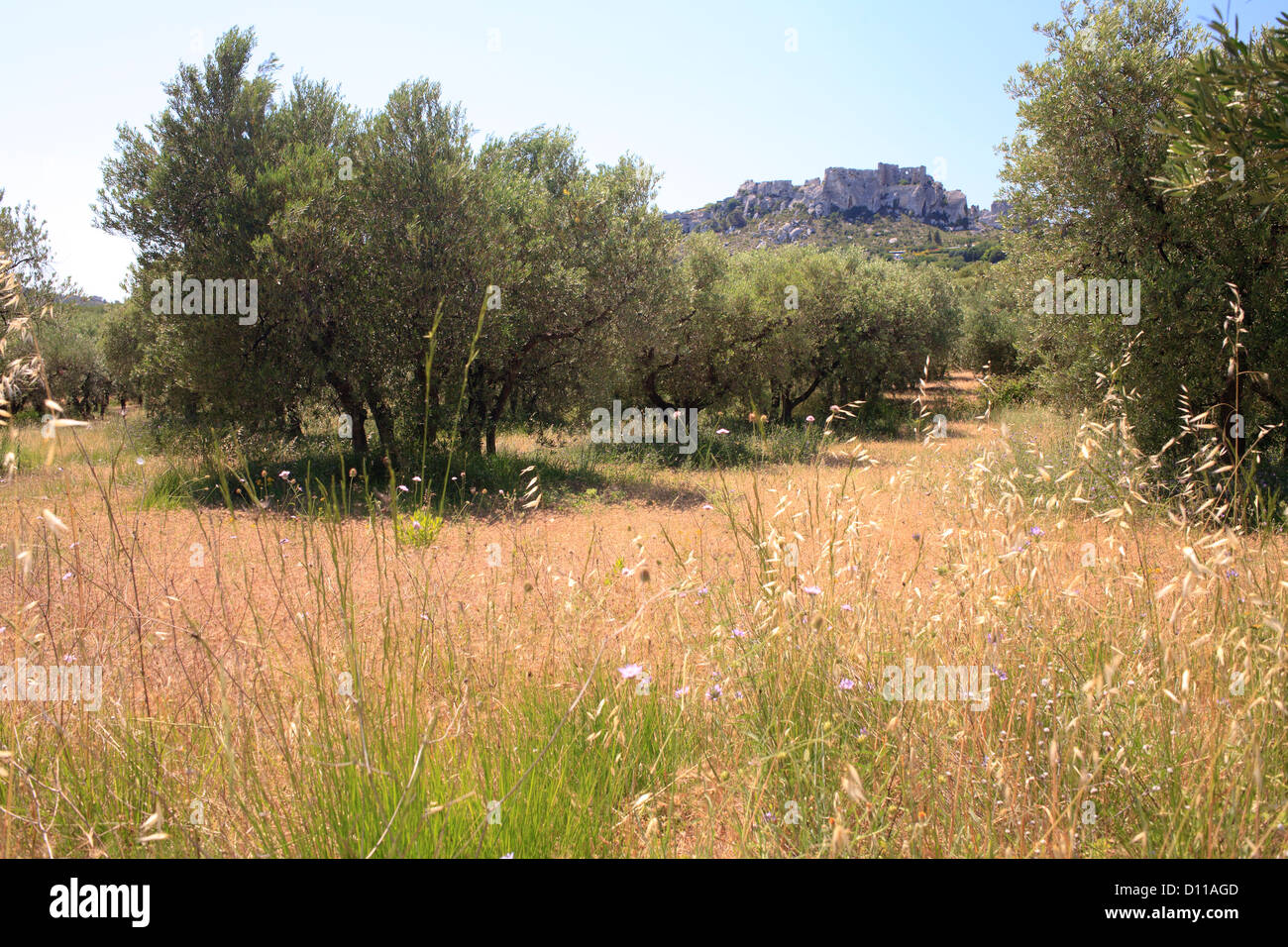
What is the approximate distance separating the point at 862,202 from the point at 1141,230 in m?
136

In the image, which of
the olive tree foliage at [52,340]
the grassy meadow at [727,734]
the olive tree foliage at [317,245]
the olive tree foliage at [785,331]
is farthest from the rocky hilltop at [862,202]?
the grassy meadow at [727,734]

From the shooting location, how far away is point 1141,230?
29.6 ft

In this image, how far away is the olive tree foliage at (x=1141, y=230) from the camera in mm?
8539

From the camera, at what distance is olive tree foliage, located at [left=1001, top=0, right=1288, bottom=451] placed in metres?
8.54

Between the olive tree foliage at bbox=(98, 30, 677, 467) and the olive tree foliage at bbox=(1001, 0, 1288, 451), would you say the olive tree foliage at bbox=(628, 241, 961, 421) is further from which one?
the olive tree foliage at bbox=(1001, 0, 1288, 451)

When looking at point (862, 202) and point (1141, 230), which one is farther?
point (862, 202)

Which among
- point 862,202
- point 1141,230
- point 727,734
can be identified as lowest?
point 727,734

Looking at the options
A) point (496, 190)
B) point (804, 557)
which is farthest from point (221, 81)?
point (804, 557)

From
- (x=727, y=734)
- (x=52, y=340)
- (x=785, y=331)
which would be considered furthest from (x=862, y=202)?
(x=727, y=734)

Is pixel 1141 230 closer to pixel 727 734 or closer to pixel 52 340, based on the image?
pixel 727 734

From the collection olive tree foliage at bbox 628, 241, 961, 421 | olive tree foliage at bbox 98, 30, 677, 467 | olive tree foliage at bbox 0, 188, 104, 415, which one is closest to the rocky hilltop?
olive tree foliage at bbox 628, 241, 961, 421
